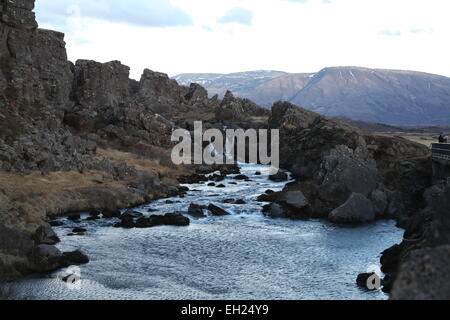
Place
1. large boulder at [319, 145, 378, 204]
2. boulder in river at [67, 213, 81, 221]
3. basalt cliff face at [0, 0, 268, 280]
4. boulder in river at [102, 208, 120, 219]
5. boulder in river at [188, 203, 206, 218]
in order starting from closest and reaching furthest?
basalt cliff face at [0, 0, 268, 280], boulder in river at [67, 213, 81, 221], boulder in river at [102, 208, 120, 219], boulder in river at [188, 203, 206, 218], large boulder at [319, 145, 378, 204]

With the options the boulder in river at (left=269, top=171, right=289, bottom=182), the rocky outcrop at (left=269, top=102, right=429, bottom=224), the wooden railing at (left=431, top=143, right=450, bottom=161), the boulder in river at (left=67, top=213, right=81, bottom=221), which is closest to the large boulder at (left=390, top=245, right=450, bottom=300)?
the boulder in river at (left=67, top=213, right=81, bottom=221)

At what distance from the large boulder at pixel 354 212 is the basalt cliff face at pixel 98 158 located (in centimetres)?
11

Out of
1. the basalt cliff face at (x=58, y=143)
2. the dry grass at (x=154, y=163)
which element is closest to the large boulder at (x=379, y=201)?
the basalt cliff face at (x=58, y=143)

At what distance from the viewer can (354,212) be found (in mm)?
51500

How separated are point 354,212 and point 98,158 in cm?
3707

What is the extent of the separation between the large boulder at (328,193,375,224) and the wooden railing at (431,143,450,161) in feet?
37.0

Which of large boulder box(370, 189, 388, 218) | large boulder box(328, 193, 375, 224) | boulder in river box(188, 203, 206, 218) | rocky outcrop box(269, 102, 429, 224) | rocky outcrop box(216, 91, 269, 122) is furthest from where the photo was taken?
rocky outcrop box(216, 91, 269, 122)

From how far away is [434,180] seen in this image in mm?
61094

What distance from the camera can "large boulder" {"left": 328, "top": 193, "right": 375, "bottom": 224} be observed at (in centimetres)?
5144

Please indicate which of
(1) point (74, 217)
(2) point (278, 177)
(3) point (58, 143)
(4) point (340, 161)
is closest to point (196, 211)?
(1) point (74, 217)

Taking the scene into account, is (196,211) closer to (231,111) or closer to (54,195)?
(54,195)

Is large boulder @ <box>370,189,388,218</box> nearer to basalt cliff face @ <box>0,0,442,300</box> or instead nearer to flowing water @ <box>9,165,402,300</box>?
basalt cliff face @ <box>0,0,442,300</box>

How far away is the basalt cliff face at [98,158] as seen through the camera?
4869cm
